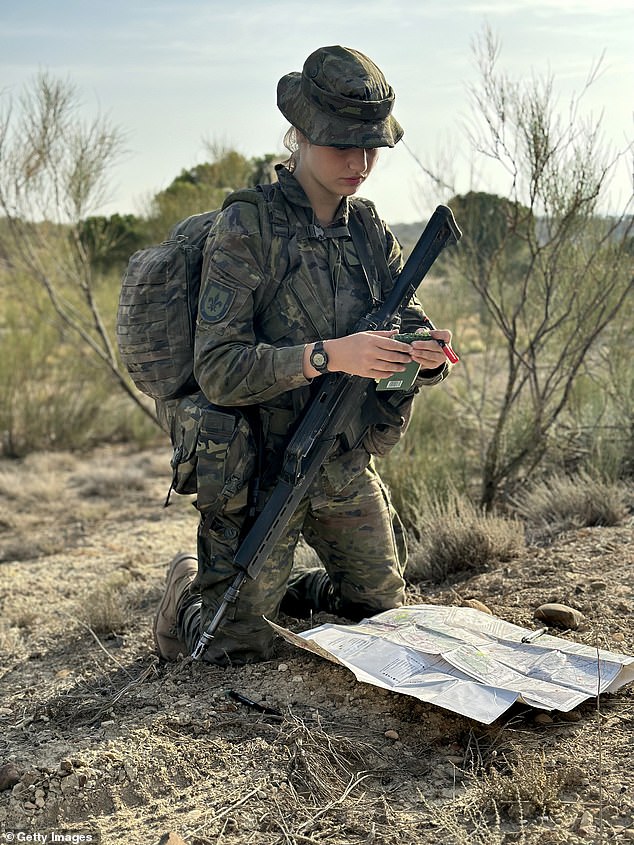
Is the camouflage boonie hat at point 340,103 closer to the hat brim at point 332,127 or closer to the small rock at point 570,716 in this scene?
the hat brim at point 332,127

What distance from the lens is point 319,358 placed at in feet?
9.48

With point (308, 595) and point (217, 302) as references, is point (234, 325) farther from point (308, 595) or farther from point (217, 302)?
point (308, 595)

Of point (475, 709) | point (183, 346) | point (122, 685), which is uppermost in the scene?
point (183, 346)

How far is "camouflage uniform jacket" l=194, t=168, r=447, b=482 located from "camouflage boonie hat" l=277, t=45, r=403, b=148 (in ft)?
0.86

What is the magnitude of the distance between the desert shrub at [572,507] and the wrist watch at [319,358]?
8.25 ft

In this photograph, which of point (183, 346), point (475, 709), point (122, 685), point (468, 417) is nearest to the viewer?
point (475, 709)

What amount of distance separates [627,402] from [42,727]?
5.03 metres

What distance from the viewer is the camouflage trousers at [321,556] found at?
3412 mm

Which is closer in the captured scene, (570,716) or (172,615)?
(570,716)

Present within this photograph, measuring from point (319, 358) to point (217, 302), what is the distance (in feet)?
1.42

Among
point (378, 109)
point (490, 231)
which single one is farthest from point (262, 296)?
point (490, 231)

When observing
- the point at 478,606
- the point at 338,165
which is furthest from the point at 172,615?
the point at 338,165

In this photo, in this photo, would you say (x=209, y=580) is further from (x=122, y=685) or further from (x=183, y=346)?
(x=183, y=346)

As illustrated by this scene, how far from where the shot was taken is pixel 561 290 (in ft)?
20.8
